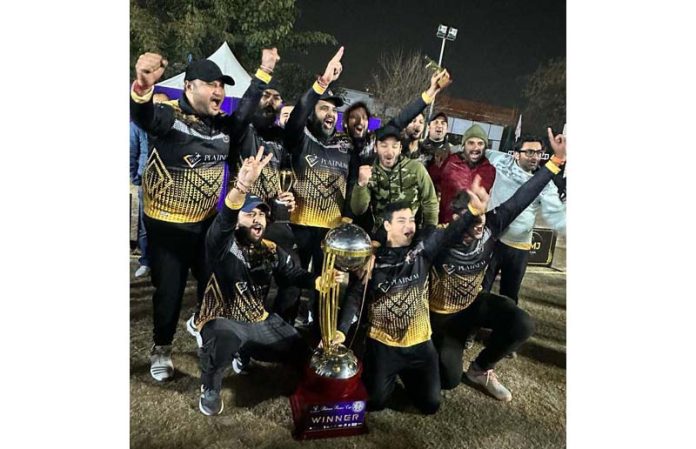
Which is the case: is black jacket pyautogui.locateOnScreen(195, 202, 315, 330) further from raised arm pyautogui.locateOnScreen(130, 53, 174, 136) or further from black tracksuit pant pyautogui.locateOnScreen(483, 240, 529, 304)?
black tracksuit pant pyautogui.locateOnScreen(483, 240, 529, 304)

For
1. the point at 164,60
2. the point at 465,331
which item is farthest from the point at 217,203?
the point at 465,331

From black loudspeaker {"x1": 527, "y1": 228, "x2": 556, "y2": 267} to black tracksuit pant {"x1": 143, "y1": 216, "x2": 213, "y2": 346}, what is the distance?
167 centimetres

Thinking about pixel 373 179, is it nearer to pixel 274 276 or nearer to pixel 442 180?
pixel 442 180

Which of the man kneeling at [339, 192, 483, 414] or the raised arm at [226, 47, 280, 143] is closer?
the raised arm at [226, 47, 280, 143]

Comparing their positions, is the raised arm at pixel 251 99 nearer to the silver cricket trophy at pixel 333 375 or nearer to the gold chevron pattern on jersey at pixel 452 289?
the silver cricket trophy at pixel 333 375

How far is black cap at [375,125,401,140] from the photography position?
246cm

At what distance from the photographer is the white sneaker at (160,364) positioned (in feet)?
7.88

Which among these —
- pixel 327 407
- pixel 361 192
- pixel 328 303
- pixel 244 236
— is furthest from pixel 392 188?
pixel 327 407

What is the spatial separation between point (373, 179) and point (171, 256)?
1.01 m

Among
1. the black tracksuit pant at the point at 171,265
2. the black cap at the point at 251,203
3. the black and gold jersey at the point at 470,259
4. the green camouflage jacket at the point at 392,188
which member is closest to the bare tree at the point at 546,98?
the black and gold jersey at the point at 470,259

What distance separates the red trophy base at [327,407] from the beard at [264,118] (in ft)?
3.80

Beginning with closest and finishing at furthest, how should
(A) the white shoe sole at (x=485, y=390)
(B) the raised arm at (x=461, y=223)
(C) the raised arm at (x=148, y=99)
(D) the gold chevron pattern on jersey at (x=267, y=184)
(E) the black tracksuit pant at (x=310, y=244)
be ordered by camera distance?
(C) the raised arm at (x=148, y=99) < (D) the gold chevron pattern on jersey at (x=267, y=184) < (E) the black tracksuit pant at (x=310, y=244) < (B) the raised arm at (x=461, y=223) < (A) the white shoe sole at (x=485, y=390)

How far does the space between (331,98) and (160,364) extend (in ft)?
4.87

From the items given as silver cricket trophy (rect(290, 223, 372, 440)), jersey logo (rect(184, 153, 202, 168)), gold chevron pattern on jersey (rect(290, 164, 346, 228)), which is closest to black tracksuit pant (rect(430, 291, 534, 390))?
silver cricket trophy (rect(290, 223, 372, 440))
